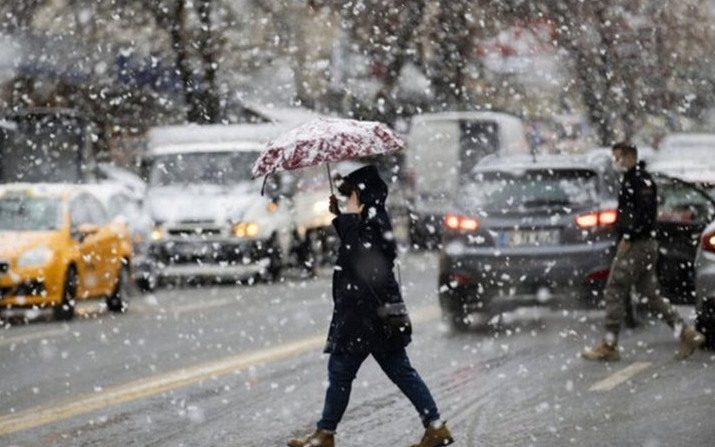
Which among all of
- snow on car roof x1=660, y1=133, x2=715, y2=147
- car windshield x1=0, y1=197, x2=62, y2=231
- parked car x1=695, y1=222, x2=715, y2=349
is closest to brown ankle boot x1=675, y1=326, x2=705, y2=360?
parked car x1=695, y1=222, x2=715, y2=349

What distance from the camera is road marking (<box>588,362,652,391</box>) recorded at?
10812 mm

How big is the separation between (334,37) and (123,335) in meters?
28.7

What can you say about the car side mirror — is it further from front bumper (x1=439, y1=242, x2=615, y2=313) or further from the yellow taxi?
front bumper (x1=439, y1=242, x2=615, y2=313)

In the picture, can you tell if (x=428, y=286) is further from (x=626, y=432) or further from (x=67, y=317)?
(x=626, y=432)

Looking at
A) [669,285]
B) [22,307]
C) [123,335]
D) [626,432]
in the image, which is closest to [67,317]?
[22,307]

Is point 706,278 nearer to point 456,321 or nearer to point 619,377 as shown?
point 619,377

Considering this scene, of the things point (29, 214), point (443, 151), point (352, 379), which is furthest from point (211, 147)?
point (352, 379)

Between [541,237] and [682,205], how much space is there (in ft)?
5.90

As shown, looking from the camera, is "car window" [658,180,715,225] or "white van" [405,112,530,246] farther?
"white van" [405,112,530,246]

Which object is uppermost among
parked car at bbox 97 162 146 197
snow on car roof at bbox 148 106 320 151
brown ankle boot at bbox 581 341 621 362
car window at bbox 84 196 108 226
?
snow on car roof at bbox 148 106 320 151

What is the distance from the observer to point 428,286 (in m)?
20.9

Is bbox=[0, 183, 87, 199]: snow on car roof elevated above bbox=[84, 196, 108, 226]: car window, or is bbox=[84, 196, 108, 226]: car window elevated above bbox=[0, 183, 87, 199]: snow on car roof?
bbox=[0, 183, 87, 199]: snow on car roof

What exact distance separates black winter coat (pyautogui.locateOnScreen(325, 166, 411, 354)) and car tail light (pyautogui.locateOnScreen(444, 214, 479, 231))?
6657 millimetres

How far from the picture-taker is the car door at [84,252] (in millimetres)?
17703
